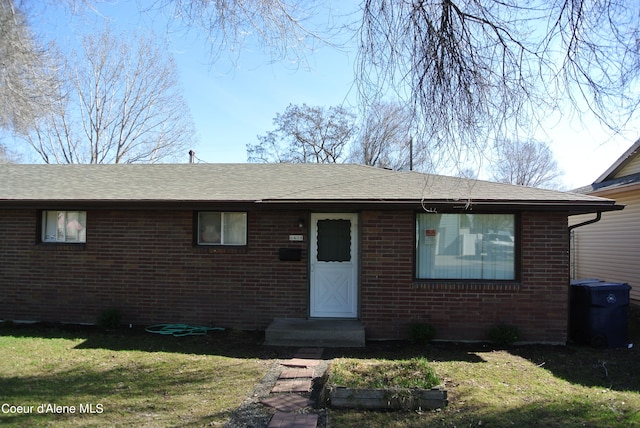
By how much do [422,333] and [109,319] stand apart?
594 cm

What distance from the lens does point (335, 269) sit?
8.76 metres

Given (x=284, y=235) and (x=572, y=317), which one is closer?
(x=572, y=317)

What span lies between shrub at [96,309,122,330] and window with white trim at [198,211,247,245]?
211cm

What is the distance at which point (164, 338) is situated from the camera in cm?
806

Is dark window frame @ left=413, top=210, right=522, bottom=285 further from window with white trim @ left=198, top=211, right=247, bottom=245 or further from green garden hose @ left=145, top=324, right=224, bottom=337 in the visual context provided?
green garden hose @ left=145, top=324, right=224, bottom=337

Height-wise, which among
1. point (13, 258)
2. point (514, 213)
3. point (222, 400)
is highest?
point (514, 213)

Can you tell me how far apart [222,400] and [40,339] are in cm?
473

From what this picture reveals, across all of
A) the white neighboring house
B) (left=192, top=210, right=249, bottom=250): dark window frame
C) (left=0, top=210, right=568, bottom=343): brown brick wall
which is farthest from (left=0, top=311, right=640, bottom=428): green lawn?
the white neighboring house

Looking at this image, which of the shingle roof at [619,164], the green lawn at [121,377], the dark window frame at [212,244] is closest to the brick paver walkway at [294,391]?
the green lawn at [121,377]

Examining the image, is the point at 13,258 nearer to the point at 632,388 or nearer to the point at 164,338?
the point at 164,338

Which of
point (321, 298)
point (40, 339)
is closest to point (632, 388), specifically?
point (321, 298)

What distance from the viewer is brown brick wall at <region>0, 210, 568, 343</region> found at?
313 inches

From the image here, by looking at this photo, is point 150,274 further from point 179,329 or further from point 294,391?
point 294,391

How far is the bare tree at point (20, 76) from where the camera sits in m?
4.88
